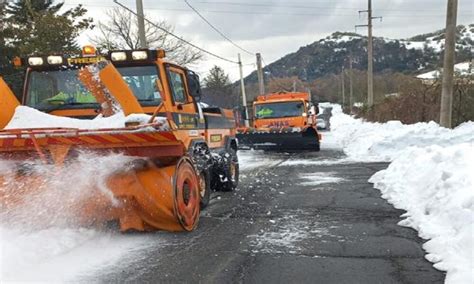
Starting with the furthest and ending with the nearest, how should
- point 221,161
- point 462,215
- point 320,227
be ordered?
point 221,161 < point 320,227 < point 462,215

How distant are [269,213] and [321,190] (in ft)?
8.01

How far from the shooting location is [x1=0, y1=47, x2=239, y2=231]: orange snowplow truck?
5988 mm

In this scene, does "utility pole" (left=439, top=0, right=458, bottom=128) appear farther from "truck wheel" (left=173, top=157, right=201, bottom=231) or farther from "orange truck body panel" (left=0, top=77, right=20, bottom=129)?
"orange truck body panel" (left=0, top=77, right=20, bottom=129)

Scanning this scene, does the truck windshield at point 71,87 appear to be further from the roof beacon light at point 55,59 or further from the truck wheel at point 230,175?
the truck wheel at point 230,175

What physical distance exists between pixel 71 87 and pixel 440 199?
5.34m

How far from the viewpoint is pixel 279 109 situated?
20.8 metres

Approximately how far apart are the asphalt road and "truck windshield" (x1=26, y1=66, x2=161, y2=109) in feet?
6.67

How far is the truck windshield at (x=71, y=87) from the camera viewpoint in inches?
285

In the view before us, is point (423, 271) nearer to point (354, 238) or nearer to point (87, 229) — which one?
point (354, 238)

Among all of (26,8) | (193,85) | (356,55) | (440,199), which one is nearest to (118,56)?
(193,85)

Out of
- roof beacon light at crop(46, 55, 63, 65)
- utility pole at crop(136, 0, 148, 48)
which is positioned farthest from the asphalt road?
utility pole at crop(136, 0, 148, 48)

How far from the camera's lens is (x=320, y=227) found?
22.1 ft

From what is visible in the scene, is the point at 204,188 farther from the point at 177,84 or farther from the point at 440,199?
the point at 440,199

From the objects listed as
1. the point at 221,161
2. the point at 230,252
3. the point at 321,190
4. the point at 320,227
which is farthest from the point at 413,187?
the point at 230,252
